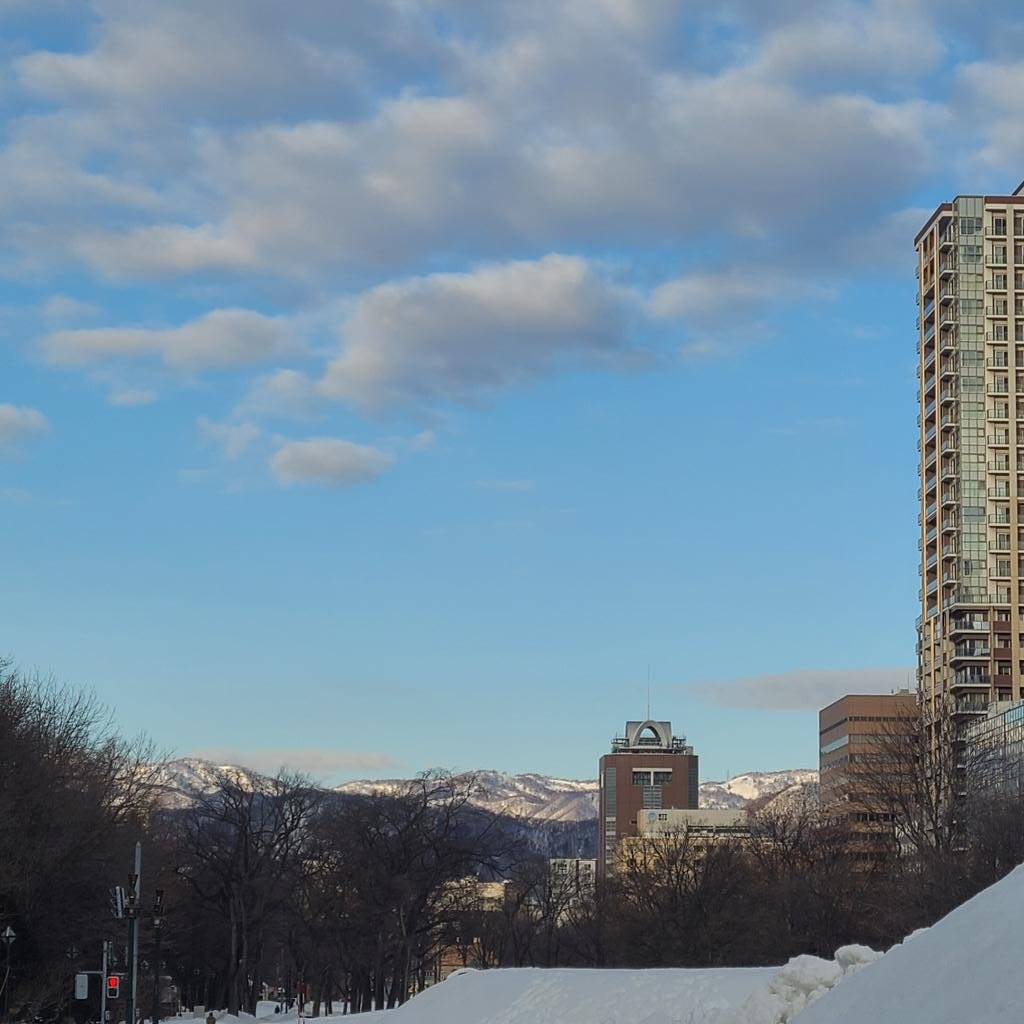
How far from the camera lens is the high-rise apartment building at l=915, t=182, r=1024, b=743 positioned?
525ft

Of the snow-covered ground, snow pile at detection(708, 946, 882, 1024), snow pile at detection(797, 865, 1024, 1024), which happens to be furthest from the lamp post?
snow pile at detection(797, 865, 1024, 1024)

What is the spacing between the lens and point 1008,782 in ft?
335

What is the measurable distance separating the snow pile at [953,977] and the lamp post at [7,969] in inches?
1716

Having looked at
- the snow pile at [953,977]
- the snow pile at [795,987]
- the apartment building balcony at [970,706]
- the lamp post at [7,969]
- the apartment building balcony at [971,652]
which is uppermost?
the apartment building balcony at [971,652]

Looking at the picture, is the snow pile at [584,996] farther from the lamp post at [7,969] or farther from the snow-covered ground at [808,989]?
the lamp post at [7,969]

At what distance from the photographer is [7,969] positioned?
55.4 meters

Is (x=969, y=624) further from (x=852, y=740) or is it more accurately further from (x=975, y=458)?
(x=852, y=740)

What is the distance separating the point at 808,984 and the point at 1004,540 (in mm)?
142135

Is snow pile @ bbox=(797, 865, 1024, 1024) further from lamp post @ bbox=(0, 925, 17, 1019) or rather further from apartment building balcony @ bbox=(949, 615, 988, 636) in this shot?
apartment building balcony @ bbox=(949, 615, 988, 636)

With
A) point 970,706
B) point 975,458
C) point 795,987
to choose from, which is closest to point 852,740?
point 970,706

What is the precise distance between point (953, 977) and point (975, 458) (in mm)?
155581

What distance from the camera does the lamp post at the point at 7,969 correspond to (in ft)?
179

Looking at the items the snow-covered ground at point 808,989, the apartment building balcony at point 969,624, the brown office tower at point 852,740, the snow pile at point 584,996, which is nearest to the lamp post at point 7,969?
the snow-covered ground at point 808,989

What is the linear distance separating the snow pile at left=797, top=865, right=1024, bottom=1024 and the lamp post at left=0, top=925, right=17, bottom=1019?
1716 inches
